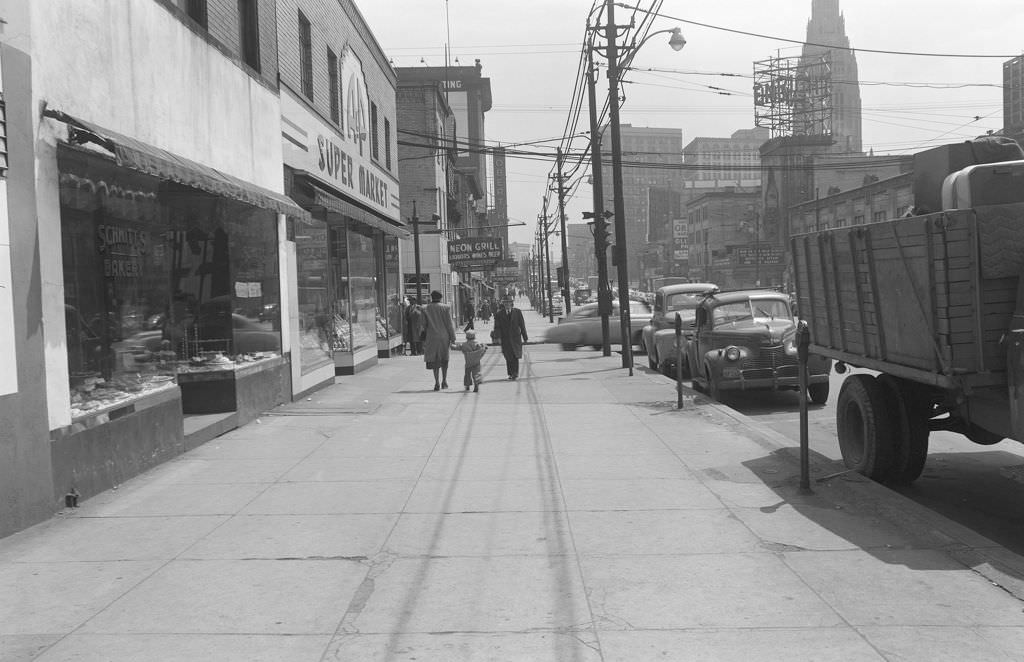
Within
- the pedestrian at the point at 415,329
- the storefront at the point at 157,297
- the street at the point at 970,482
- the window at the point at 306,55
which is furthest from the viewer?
the pedestrian at the point at 415,329

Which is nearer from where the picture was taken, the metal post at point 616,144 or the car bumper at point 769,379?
the car bumper at point 769,379

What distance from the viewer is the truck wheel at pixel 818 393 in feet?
47.2

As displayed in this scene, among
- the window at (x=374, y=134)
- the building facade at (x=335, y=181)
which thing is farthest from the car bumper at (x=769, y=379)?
the window at (x=374, y=134)

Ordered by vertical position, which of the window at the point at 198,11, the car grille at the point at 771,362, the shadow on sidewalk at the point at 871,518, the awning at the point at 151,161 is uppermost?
the window at the point at 198,11

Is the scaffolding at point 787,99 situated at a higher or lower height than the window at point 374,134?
higher

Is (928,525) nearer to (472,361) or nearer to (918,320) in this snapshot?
(918,320)

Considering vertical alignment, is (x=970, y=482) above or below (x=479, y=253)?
below

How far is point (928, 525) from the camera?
21.5 ft

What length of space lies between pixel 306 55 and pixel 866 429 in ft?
42.4

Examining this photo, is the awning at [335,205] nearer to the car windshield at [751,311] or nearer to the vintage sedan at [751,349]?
the vintage sedan at [751,349]

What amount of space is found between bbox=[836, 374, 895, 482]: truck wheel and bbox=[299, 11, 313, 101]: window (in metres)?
11.7

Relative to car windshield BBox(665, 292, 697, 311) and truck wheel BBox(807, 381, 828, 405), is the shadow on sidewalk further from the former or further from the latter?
car windshield BBox(665, 292, 697, 311)

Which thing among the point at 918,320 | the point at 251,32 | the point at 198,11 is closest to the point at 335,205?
the point at 251,32

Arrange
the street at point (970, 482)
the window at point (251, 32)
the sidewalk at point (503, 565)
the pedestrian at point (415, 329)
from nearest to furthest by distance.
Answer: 1. the sidewalk at point (503, 565)
2. the street at point (970, 482)
3. the window at point (251, 32)
4. the pedestrian at point (415, 329)
